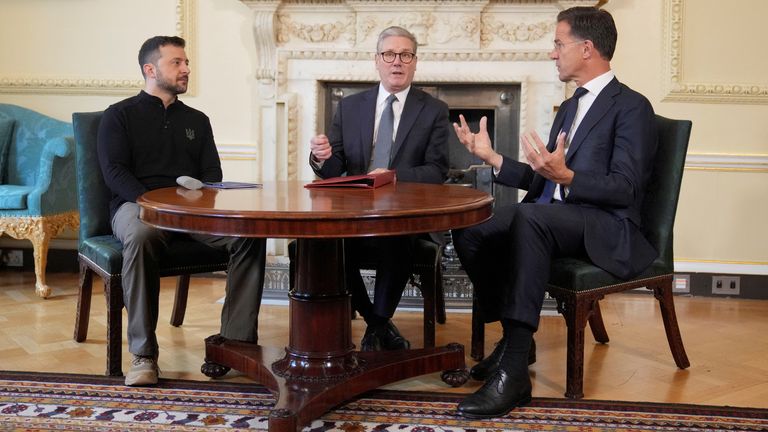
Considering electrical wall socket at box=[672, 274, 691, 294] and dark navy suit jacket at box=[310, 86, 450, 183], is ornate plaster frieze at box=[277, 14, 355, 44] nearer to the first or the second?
dark navy suit jacket at box=[310, 86, 450, 183]

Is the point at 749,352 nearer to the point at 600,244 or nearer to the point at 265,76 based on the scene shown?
the point at 600,244

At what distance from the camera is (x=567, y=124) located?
2.58m

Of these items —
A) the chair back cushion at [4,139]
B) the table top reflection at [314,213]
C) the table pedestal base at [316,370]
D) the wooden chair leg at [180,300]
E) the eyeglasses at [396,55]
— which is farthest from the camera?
the chair back cushion at [4,139]

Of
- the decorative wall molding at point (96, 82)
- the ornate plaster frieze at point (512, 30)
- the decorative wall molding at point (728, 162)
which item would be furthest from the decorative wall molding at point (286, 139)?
the decorative wall molding at point (728, 162)

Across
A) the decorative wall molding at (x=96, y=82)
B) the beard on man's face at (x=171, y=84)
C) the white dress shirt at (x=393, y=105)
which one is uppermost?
the decorative wall molding at (x=96, y=82)

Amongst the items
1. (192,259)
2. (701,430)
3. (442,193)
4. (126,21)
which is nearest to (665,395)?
(701,430)

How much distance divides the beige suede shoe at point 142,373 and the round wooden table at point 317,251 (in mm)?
180

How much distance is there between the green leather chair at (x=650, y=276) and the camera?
234 cm

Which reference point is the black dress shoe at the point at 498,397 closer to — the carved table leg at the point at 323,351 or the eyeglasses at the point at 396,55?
the carved table leg at the point at 323,351

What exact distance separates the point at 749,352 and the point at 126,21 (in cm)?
360

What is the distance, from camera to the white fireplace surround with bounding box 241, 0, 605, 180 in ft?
13.1

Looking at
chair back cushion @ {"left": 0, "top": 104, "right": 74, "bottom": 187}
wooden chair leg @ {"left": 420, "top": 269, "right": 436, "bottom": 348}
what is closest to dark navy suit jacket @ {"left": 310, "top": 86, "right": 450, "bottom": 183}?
wooden chair leg @ {"left": 420, "top": 269, "right": 436, "bottom": 348}

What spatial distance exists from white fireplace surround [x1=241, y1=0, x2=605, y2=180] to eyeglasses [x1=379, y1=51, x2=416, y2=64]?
1.16 m

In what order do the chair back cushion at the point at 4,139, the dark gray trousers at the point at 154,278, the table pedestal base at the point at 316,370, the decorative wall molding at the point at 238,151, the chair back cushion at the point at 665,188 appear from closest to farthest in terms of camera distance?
the table pedestal base at the point at 316,370, the dark gray trousers at the point at 154,278, the chair back cushion at the point at 665,188, the chair back cushion at the point at 4,139, the decorative wall molding at the point at 238,151
